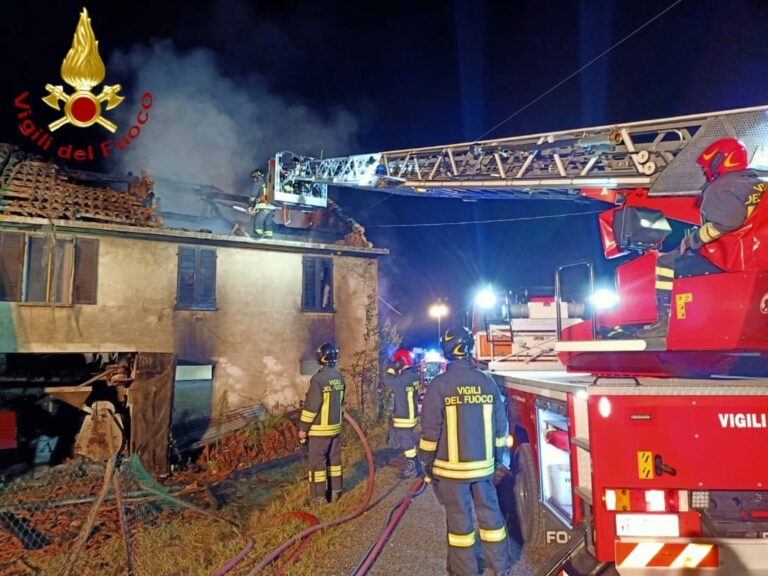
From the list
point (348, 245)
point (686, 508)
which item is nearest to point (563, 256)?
point (348, 245)

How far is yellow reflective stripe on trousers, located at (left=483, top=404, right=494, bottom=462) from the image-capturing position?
4285mm

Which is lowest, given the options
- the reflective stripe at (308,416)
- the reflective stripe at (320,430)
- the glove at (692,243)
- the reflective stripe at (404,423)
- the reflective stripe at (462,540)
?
the reflective stripe at (462,540)

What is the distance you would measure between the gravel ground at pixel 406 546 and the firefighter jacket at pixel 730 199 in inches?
127

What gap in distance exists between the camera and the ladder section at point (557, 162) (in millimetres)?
4262

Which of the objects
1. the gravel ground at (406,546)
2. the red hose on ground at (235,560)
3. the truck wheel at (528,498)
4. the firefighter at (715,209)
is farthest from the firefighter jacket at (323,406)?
the firefighter at (715,209)

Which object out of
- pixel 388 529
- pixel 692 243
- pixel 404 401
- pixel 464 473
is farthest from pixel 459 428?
pixel 404 401

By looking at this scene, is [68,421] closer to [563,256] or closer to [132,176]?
[132,176]

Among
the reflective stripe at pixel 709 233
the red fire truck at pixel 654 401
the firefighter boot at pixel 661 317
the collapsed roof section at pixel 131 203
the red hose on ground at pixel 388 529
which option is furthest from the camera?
the collapsed roof section at pixel 131 203

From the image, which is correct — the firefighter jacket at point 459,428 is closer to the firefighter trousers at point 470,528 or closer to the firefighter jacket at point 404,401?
the firefighter trousers at point 470,528

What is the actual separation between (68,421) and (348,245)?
765 centimetres

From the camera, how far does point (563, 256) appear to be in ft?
96.5

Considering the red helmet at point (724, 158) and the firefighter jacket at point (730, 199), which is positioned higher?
the red helmet at point (724, 158)

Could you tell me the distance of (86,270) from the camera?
10453 millimetres

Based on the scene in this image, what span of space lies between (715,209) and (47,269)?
11.1m
